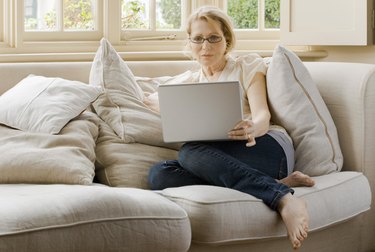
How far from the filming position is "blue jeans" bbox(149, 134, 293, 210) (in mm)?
2740

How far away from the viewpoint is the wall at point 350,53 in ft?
12.8

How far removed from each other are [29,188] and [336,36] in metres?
1.88

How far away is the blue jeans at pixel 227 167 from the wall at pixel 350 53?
42.6 inches

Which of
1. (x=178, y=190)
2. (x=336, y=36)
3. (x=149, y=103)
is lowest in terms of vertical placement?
(x=178, y=190)

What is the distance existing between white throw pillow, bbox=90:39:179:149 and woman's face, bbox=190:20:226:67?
0.94 ft

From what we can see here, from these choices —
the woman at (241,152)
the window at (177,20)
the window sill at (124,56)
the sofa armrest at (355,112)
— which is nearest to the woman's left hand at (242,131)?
the woman at (241,152)

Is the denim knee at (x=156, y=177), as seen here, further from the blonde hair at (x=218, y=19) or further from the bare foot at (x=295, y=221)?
the blonde hair at (x=218, y=19)

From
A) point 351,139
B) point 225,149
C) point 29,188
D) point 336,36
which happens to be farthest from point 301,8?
point 29,188

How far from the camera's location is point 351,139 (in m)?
3.21

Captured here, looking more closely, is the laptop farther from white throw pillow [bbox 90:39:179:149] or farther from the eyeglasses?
the eyeglasses

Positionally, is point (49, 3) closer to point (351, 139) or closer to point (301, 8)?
point (301, 8)

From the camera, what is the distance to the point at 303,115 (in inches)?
125

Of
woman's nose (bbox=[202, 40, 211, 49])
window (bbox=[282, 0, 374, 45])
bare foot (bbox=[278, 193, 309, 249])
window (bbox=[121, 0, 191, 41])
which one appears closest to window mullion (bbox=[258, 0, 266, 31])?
window (bbox=[282, 0, 374, 45])

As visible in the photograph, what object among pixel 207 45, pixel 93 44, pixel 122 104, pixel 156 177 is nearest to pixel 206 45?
pixel 207 45
